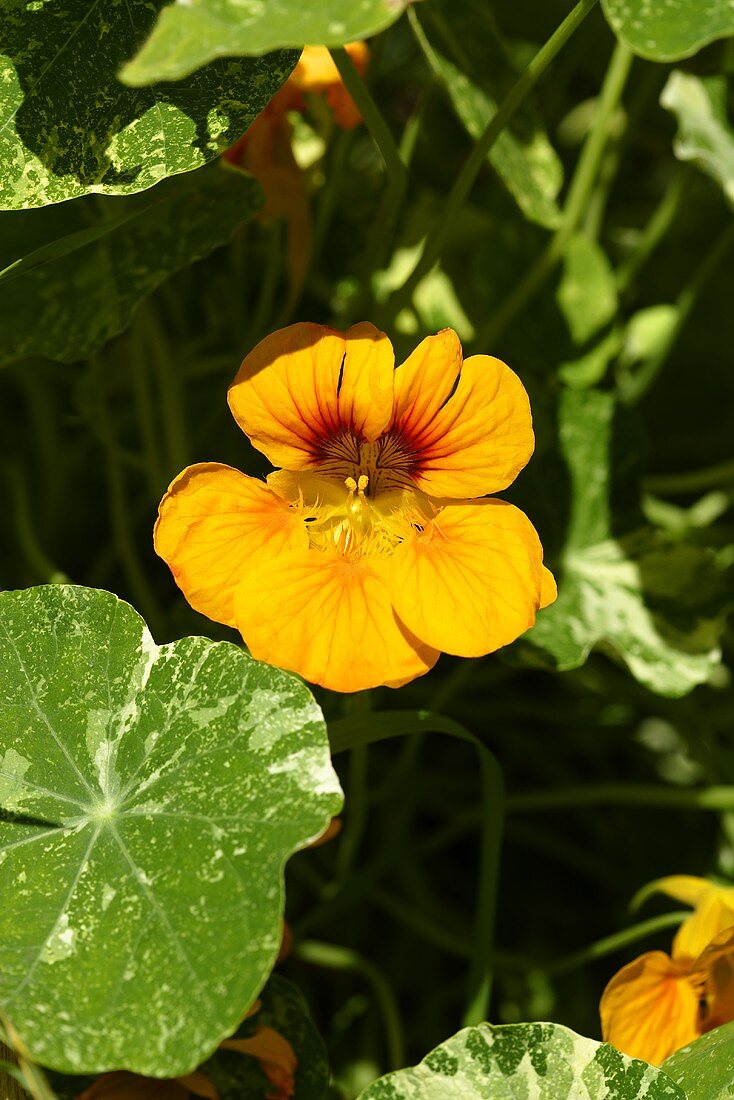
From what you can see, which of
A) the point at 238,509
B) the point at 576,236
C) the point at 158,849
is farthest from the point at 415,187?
the point at 158,849

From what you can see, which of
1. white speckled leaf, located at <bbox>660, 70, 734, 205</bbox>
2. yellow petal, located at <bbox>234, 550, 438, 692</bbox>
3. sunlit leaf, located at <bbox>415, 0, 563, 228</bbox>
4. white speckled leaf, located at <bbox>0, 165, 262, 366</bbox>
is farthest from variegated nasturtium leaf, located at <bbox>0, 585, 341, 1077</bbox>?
white speckled leaf, located at <bbox>660, 70, 734, 205</bbox>

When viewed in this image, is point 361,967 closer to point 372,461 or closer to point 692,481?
point 372,461

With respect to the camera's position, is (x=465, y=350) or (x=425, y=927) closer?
(x=425, y=927)

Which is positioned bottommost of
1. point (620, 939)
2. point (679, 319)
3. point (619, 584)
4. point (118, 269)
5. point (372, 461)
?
point (620, 939)

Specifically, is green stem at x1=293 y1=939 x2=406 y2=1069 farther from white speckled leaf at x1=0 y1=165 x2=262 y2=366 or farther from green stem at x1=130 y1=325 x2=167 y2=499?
white speckled leaf at x1=0 y1=165 x2=262 y2=366

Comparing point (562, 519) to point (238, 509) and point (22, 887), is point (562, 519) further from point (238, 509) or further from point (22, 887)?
point (22, 887)

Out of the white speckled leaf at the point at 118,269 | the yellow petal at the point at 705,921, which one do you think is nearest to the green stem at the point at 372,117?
the white speckled leaf at the point at 118,269

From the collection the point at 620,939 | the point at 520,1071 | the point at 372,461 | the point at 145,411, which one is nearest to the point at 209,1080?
the point at 520,1071
